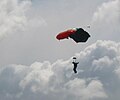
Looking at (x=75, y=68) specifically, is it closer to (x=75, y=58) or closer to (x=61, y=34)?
(x=75, y=58)

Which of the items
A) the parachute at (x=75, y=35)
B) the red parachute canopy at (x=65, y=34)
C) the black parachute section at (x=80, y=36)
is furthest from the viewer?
the black parachute section at (x=80, y=36)

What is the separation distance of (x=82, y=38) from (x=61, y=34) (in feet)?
23.6

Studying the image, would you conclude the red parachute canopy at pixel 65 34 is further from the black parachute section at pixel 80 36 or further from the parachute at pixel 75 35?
the black parachute section at pixel 80 36

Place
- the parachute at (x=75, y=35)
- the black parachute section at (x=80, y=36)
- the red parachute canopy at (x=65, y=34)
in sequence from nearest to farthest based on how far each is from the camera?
the red parachute canopy at (x=65, y=34) → the parachute at (x=75, y=35) → the black parachute section at (x=80, y=36)

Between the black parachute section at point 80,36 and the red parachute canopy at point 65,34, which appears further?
the black parachute section at point 80,36

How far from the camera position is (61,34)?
7594 cm

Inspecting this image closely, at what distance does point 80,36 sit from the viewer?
253 ft

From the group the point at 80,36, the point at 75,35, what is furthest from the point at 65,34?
the point at 80,36

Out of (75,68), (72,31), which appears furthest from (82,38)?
(75,68)

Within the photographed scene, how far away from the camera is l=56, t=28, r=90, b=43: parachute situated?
75.5 metres

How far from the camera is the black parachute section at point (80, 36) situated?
76250 mm

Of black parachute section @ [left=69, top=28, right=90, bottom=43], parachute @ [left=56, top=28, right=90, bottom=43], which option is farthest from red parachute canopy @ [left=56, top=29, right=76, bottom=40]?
black parachute section @ [left=69, top=28, right=90, bottom=43]

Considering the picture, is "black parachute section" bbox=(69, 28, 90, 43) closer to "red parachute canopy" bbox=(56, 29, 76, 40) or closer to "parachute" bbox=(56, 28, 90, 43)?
"parachute" bbox=(56, 28, 90, 43)

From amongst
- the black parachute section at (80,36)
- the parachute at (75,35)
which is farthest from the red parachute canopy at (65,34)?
the black parachute section at (80,36)
